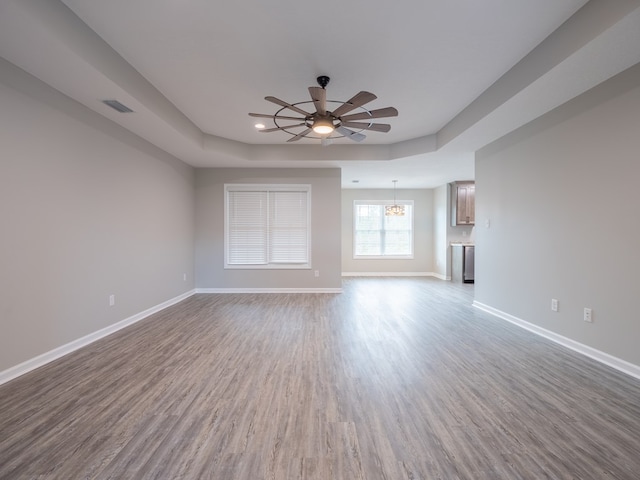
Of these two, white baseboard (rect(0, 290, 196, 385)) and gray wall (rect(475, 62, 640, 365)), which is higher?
gray wall (rect(475, 62, 640, 365))

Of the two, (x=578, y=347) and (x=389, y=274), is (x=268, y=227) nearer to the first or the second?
(x=389, y=274)

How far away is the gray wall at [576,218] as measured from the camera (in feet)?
8.34

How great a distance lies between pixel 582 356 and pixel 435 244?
5.96m

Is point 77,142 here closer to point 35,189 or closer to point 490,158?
point 35,189

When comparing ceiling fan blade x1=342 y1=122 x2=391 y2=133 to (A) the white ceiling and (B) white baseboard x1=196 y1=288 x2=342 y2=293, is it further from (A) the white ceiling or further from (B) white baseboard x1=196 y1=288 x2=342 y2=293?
(B) white baseboard x1=196 y1=288 x2=342 y2=293

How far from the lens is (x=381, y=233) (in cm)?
884

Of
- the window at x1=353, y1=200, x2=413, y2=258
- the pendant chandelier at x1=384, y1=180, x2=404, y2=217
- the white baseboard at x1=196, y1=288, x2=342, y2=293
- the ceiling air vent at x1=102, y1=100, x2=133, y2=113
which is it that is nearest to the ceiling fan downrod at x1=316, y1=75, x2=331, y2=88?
the ceiling air vent at x1=102, y1=100, x2=133, y2=113

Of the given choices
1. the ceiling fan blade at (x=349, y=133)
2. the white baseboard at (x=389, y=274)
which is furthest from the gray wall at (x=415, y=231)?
the ceiling fan blade at (x=349, y=133)

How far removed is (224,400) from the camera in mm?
2129

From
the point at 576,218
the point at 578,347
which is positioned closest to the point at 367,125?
the point at 576,218

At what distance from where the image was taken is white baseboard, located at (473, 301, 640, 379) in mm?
2518

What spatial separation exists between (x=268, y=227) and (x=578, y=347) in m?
5.10

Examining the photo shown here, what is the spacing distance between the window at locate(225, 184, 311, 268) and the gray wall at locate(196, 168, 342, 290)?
140mm

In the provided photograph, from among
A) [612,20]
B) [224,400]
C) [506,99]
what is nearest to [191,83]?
[224,400]
